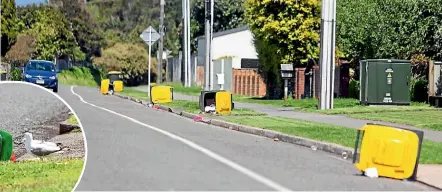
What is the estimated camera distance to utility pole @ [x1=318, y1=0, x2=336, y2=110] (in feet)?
91.4

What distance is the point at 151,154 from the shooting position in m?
13.2

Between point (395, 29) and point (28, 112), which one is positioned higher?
point (395, 29)

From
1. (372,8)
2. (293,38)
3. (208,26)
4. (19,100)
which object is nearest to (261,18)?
(293,38)

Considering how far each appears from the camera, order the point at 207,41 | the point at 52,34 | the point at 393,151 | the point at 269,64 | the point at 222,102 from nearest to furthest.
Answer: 1. the point at 52,34
2. the point at 393,151
3. the point at 222,102
4. the point at 207,41
5. the point at 269,64

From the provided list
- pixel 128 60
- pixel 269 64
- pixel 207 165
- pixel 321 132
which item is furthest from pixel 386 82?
pixel 128 60

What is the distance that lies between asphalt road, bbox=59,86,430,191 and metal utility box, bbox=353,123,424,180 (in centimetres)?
23

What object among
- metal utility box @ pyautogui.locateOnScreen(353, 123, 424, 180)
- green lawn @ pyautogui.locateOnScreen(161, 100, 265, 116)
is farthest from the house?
metal utility box @ pyautogui.locateOnScreen(353, 123, 424, 180)

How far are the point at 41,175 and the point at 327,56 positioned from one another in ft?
76.8

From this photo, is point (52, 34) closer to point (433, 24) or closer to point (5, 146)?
point (5, 146)

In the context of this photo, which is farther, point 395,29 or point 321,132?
point 395,29

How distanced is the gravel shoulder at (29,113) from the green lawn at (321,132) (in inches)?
360

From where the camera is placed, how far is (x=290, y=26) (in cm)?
3953

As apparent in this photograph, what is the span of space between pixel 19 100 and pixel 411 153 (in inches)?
297

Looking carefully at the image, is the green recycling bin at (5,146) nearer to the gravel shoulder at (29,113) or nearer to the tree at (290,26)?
the gravel shoulder at (29,113)
